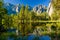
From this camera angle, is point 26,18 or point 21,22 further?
point 26,18

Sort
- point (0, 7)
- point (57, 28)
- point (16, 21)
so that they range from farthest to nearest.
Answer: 1. point (16, 21)
2. point (57, 28)
3. point (0, 7)

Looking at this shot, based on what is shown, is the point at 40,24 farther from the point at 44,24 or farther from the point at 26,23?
the point at 26,23

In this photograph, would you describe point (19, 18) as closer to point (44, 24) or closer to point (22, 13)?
point (22, 13)

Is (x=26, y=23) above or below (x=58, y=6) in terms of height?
below

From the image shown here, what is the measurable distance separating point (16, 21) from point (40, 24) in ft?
24.7

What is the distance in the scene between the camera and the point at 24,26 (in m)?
38.4

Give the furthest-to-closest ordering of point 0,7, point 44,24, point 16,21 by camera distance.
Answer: point 44,24 < point 16,21 < point 0,7

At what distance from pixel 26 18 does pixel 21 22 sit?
10.0 ft

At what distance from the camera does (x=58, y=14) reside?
40281 mm

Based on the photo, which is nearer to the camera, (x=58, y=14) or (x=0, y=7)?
(x=0, y=7)

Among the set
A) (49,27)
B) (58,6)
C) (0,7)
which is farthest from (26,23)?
(0,7)

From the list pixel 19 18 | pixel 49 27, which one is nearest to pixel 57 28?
pixel 49 27

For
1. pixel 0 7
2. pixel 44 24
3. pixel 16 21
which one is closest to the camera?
pixel 0 7

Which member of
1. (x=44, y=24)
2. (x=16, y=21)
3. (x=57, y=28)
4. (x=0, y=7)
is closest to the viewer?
(x=0, y=7)
